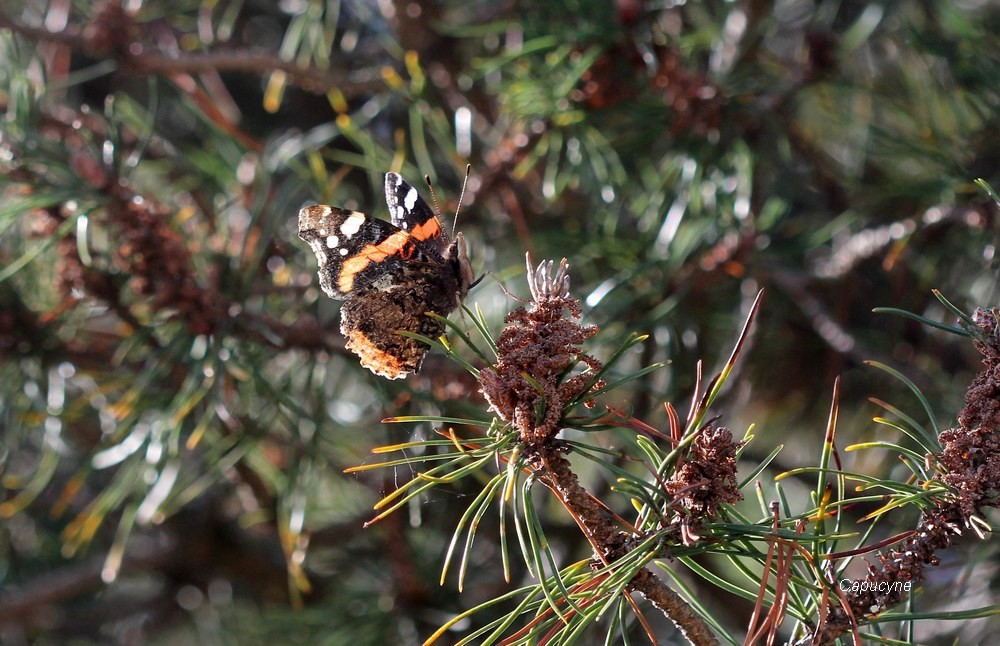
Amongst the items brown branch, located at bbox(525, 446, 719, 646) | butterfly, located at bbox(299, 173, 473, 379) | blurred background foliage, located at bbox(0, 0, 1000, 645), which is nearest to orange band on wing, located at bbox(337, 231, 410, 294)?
butterfly, located at bbox(299, 173, 473, 379)

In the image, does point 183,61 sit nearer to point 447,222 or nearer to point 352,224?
point 447,222

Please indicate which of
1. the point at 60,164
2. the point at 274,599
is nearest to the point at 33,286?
the point at 60,164

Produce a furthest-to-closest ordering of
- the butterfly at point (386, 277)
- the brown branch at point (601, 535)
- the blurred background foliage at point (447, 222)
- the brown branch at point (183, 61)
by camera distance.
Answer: the brown branch at point (183, 61) → the blurred background foliage at point (447, 222) → the butterfly at point (386, 277) → the brown branch at point (601, 535)

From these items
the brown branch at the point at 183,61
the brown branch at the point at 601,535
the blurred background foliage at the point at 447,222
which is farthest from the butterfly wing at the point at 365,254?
the brown branch at the point at 183,61

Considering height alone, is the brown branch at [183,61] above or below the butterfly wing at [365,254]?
below

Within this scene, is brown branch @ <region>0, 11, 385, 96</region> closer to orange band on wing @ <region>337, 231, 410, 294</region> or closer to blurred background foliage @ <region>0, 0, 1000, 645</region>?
blurred background foliage @ <region>0, 0, 1000, 645</region>

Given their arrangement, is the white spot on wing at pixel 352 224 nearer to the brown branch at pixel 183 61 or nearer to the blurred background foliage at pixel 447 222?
the blurred background foliage at pixel 447 222

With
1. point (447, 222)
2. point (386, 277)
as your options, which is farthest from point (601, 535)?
point (447, 222)

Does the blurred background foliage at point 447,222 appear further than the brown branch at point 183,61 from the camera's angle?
No
